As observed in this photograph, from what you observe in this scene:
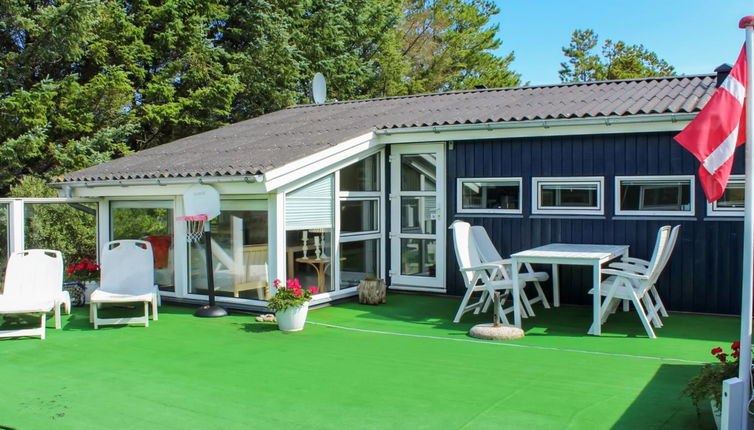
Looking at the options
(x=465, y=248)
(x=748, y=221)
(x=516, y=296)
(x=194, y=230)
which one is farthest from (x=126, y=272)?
(x=748, y=221)

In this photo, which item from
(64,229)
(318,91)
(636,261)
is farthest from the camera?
(318,91)

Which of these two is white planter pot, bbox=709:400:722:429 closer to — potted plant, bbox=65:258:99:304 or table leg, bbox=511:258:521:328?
table leg, bbox=511:258:521:328

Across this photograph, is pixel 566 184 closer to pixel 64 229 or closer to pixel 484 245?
pixel 484 245

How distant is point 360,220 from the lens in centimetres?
1038

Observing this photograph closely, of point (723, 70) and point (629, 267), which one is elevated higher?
point (723, 70)

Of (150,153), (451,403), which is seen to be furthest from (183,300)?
(451,403)

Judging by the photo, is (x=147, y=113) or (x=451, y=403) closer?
(x=451, y=403)

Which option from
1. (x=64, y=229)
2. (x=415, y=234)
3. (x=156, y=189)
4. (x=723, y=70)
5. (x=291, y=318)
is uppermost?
(x=723, y=70)

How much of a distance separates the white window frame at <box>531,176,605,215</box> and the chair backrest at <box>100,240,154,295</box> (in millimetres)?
5386

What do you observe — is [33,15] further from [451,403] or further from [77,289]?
[451,403]

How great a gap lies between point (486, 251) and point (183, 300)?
449cm

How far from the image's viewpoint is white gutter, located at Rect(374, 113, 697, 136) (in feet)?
27.3

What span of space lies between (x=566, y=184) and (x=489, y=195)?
1.16 metres

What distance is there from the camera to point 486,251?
938cm
